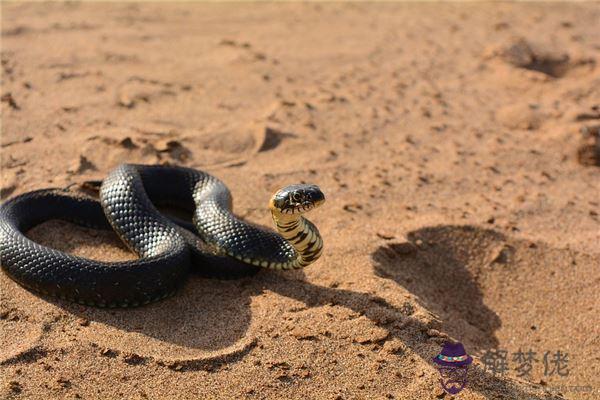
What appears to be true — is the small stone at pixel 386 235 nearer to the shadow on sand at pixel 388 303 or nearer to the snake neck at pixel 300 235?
the shadow on sand at pixel 388 303

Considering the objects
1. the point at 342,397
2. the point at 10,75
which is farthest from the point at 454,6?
the point at 342,397

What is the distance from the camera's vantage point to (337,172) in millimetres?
7801

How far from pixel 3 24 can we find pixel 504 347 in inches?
318

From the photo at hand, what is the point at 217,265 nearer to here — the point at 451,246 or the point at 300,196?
the point at 300,196

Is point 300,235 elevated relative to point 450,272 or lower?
elevated

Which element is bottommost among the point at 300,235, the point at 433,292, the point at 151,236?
the point at 433,292

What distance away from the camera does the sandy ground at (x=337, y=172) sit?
5168mm

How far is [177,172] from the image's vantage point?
700cm

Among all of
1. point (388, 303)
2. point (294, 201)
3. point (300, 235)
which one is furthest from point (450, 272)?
point (294, 201)
